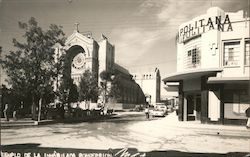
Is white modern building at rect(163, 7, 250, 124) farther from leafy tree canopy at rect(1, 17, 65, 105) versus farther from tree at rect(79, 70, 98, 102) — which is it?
tree at rect(79, 70, 98, 102)

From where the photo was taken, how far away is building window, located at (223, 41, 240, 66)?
32.3 feet

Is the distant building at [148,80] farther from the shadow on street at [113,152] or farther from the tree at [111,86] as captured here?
the shadow on street at [113,152]

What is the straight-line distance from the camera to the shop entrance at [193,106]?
14.7 meters

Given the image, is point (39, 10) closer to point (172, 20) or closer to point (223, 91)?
point (172, 20)

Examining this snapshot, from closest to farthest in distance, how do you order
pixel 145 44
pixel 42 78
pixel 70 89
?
pixel 145 44 → pixel 42 78 → pixel 70 89

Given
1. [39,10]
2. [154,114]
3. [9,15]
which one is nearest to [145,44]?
[39,10]

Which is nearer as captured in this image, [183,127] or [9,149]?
[9,149]

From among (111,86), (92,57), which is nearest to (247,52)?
(92,57)

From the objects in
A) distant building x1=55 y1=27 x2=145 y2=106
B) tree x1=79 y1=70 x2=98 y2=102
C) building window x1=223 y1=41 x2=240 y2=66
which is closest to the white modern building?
building window x1=223 y1=41 x2=240 y2=66

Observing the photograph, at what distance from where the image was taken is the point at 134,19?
7402 millimetres

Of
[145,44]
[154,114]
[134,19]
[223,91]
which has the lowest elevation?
[154,114]

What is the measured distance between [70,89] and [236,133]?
15.4m

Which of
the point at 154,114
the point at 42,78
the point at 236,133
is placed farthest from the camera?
the point at 154,114

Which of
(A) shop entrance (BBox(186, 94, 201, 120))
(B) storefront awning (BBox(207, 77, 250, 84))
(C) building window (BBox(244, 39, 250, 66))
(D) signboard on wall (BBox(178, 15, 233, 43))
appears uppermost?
(D) signboard on wall (BBox(178, 15, 233, 43))
